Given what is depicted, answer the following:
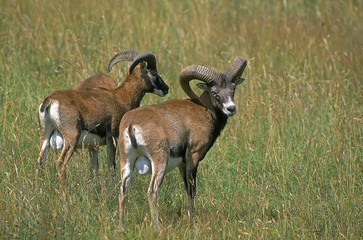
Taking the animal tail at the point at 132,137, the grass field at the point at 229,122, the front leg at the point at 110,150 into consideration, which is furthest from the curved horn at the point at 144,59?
the animal tail at the point at 132,137

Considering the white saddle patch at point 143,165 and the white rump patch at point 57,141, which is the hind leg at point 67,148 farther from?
the white saddle patch at point 143,165

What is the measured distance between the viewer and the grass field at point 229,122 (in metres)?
7.54

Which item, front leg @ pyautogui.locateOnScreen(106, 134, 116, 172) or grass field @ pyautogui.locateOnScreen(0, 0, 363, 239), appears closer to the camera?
grass field @ pyautogui.locateOnScreen(0, 0, 363, 239)

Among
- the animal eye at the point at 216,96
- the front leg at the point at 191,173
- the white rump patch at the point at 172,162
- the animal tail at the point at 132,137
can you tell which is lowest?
the front leg at the point at 191,173

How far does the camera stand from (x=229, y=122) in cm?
Result: 1099

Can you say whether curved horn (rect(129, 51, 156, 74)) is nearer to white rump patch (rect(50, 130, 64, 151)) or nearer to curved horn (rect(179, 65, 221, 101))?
curved horn (rect(179, 65, 221, 101))

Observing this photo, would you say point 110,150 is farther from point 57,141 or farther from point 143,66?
point 143,66

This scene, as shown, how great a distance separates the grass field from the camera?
297 inches

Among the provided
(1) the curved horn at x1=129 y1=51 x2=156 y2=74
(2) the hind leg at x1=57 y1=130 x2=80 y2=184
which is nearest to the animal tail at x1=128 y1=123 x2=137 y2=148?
(2) the hind leg at x1=57 y1=130 x2=80 y2=184

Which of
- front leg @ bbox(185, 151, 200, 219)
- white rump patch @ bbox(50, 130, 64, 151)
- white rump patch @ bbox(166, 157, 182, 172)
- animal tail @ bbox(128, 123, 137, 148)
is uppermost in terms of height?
animal tail @ bbox(128, 123, 137, 148)

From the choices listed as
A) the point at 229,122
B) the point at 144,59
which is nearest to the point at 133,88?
the point at 144,59

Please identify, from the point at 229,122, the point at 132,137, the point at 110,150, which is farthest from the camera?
the point at 229,122

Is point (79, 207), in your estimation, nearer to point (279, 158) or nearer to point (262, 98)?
point (279, 158)

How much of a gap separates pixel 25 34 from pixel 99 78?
380cm
